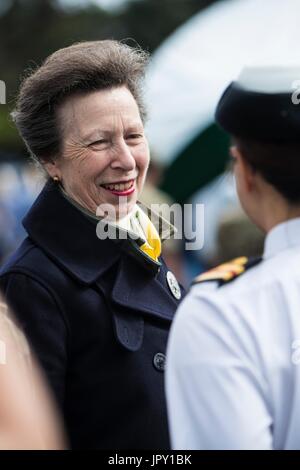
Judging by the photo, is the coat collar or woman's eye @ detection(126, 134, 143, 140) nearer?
the coat collar

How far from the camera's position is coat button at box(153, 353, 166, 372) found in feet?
9.86

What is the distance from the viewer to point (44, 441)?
201 cm

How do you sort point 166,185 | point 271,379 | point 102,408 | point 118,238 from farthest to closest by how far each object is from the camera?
point 166,185
point 118,238
point 102,408
point 271,379

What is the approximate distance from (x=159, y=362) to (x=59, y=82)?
3.03 feet

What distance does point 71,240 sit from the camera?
10.3 ft

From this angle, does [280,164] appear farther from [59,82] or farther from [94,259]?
[59,82]

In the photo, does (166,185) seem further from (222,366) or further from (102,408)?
(222,366)

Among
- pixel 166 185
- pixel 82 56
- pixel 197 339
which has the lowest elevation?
pixel 166 185

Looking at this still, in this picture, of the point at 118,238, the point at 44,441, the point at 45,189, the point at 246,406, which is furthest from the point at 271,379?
the point at 45,189

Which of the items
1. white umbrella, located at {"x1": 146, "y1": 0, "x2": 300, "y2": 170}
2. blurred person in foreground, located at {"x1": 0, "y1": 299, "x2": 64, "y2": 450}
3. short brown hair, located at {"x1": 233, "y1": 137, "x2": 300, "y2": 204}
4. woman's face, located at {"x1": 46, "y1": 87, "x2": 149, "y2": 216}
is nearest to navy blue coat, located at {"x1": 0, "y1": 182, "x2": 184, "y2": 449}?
woman's face, located at {"x1": 46, "y1": 87, "x2": 149, "y2": 216}

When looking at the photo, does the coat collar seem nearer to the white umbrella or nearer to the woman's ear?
the woman's ear

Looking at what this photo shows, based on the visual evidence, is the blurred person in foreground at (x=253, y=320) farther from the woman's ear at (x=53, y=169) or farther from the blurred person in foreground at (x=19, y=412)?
the woman's ear at (x=53, y=169)

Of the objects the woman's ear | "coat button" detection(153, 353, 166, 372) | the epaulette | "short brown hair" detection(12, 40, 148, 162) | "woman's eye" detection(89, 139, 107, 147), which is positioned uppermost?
"short brown hair" detection(12, 40, 148, 162)

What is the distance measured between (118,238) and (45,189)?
0.30m
